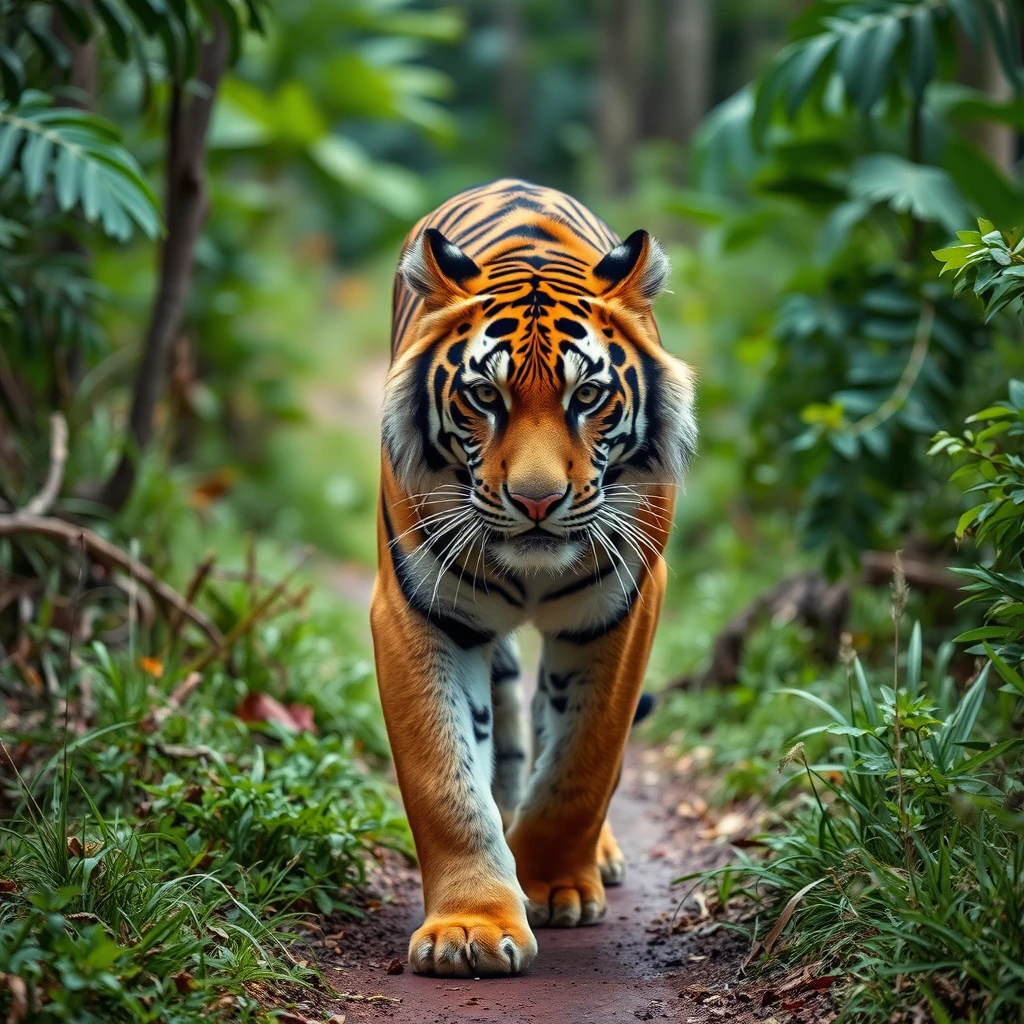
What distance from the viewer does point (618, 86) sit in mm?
17500

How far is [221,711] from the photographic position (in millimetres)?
4781

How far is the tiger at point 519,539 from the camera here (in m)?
3.34

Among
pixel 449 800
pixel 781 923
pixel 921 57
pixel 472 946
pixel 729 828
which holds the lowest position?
pixel 729 828

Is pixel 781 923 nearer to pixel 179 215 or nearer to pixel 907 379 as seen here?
pixel 907 379

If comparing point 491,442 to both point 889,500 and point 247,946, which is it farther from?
point 889,500

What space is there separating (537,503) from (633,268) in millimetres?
845

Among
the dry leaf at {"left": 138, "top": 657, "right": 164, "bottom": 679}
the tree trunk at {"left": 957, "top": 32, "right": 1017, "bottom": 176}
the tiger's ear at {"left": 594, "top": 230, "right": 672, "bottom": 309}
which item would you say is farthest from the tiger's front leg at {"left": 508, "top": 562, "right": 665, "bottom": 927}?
the tree trunk at {"left": 957, "top": 32, "right": 1017, "bottom": 176}

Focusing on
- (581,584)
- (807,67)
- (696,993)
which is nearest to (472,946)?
(696,993)

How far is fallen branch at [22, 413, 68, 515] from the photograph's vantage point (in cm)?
507

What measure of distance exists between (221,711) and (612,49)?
14.8 m

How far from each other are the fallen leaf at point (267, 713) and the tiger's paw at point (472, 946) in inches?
60.2

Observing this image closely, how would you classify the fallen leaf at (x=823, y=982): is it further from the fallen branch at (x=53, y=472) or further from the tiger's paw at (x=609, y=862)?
the fallen branch at (x=53, y=472)

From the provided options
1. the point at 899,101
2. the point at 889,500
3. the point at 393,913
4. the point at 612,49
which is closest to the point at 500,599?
the point at 393,913

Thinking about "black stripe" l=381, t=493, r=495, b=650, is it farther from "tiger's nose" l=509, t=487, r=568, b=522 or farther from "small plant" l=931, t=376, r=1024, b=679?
"small plant" l=931, t=376, r=1024, b=679
